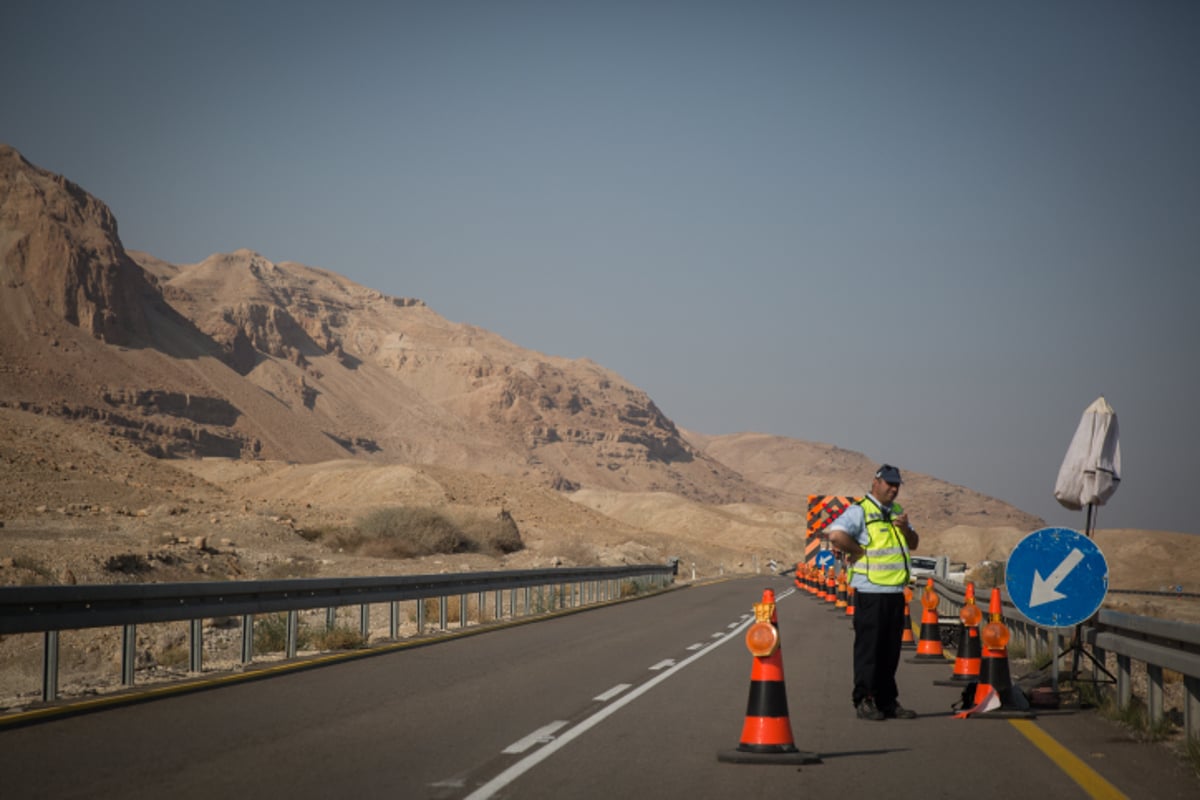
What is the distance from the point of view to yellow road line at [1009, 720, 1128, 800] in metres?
7.07

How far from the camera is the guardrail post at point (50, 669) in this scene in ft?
33.6

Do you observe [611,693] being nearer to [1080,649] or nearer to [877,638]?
[877,638]

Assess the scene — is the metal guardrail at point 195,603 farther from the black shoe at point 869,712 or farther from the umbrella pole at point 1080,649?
the umbrella pole at point 1080,649

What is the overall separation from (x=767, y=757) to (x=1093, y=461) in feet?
18.5

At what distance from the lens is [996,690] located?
10430 millimetres

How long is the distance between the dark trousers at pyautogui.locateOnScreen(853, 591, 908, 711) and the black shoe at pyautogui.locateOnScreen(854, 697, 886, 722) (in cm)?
6

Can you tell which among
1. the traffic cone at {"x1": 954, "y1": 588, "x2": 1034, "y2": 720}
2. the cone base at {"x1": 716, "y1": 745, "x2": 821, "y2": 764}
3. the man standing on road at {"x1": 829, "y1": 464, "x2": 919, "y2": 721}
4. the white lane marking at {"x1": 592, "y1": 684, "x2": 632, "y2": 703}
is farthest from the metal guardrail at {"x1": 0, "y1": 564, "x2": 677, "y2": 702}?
the traffic cone at {"x1": 954, "y1": 588, "x2": 1034, "y2": 720}

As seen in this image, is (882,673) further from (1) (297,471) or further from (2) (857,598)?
(1) (297,471)

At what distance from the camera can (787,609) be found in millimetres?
29125

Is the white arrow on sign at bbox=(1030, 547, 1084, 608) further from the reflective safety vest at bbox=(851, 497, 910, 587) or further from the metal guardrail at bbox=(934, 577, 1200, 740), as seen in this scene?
the reflective safety vest at bbox=(851, 497, 910, 587)

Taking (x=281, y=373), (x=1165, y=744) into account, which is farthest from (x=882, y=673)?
(x=281, y=373)

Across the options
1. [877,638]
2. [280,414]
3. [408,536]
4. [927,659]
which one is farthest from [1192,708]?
[280,414]

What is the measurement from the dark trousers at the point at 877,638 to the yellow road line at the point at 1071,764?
3.70ft

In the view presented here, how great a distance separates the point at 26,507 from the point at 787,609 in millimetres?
28293
